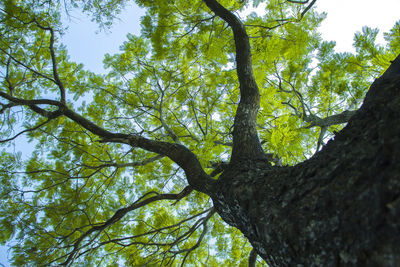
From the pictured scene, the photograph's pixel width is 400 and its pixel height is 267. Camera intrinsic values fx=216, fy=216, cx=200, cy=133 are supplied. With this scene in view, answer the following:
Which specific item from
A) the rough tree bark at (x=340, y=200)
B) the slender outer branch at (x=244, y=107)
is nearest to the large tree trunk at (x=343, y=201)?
the rough tree bark at (x=340, y=200)

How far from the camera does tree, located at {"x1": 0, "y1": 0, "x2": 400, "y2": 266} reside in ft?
2.18

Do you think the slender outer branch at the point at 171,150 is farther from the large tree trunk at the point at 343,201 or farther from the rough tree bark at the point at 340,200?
the large tree trunk at the point at 343,201

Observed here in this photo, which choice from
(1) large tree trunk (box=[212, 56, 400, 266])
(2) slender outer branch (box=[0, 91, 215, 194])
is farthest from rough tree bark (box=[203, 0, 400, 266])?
(2) slender outer branch (box=[0, 91, 215, 194])

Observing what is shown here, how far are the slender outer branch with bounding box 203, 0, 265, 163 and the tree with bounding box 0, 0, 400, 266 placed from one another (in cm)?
1

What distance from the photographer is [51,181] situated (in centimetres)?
274

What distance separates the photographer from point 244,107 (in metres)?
1.81

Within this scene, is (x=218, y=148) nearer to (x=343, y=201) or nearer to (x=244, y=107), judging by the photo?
(x=244, y=107)

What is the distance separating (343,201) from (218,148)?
1754 millimetres

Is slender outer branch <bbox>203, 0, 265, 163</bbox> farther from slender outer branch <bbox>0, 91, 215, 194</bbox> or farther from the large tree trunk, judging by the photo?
the large tree trunk

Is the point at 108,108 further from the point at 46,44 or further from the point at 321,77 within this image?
the point at 321,77

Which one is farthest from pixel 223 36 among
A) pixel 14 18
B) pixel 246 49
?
pixel 14 18

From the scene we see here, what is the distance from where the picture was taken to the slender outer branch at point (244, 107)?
1536 mm

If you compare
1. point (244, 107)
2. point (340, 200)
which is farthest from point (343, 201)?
point (244, 107)

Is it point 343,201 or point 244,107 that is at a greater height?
point 244,107
